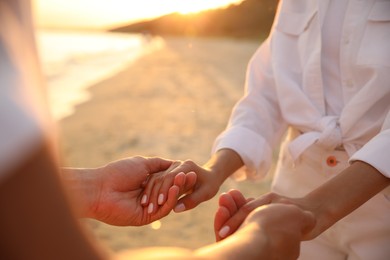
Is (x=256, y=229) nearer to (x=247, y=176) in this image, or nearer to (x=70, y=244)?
(x=70, y=244)

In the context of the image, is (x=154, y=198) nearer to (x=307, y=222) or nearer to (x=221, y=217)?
(x=221, y=217)

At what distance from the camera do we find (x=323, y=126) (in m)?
1.70

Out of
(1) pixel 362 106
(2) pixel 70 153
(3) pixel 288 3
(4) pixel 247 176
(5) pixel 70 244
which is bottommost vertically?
(2) pixel 70 153

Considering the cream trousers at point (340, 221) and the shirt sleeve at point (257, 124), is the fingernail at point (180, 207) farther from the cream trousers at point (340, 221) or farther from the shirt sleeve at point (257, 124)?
the cream trousers at point (340, 221)

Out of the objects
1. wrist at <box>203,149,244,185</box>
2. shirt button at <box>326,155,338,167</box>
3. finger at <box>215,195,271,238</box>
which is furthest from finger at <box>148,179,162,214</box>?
shirt button at <box>326,155,338,167</box>

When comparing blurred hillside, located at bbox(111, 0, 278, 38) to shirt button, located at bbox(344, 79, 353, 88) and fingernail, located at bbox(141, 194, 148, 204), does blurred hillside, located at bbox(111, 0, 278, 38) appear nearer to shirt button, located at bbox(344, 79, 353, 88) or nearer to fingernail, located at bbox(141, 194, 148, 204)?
shirt button, located at bbox(344, 79, 353, 88)

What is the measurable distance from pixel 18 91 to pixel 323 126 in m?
1.30

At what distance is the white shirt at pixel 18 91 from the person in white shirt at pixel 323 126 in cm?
88

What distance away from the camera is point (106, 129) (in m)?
6.68

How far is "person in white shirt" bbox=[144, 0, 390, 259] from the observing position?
1.49 m

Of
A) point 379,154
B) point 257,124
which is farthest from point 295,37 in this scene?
point 379,154

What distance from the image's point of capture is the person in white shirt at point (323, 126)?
1.49 metres

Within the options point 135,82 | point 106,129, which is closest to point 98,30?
point 135,82

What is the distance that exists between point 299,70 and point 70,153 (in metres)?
4.34
